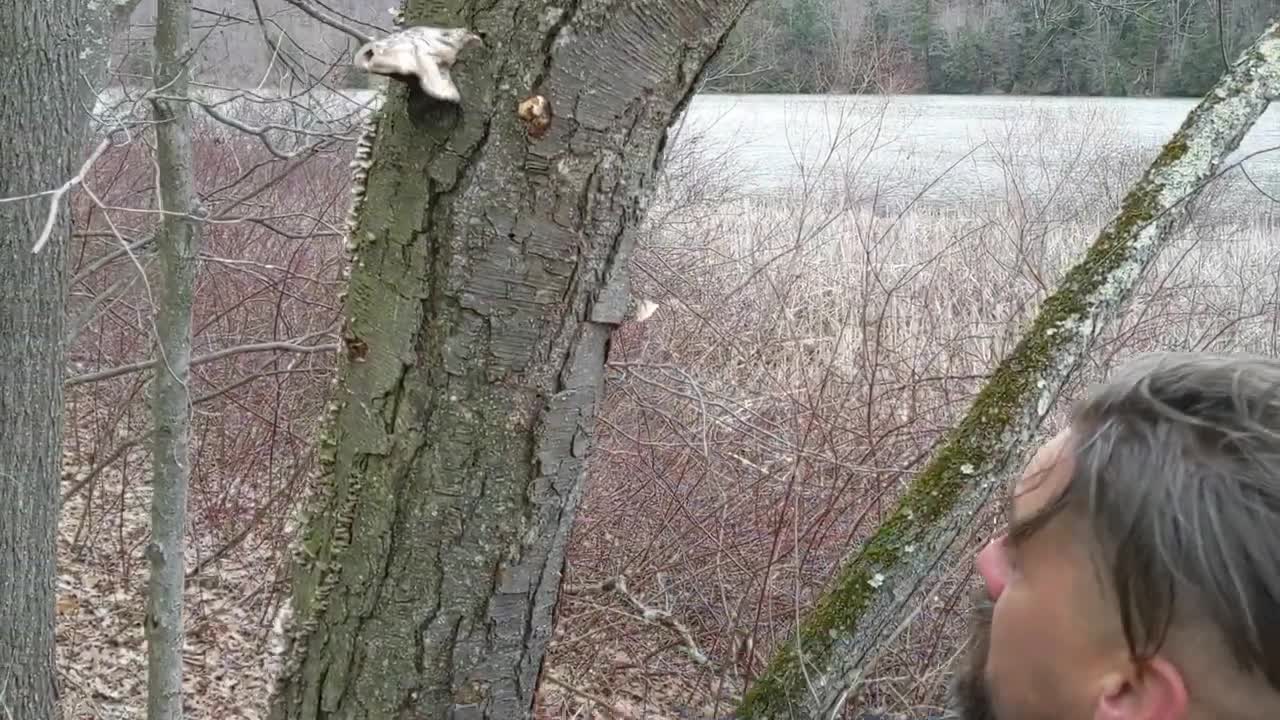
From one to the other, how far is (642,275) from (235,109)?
19.8 feet

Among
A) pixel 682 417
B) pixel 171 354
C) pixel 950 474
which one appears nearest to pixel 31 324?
pixel 171 354

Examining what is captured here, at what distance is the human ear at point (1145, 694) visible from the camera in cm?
74

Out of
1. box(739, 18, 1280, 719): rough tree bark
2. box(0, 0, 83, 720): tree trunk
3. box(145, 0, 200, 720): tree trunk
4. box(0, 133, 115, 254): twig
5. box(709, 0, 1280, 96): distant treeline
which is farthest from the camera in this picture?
box(709, 0, 1280, 96): distant treeline

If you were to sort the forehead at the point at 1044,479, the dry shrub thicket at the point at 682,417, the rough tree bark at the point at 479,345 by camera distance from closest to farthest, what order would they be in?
the forehead at the point at 1044,479
the rough tree bark at the point at 479,345
the dry shrub thicket at the point at 682,417

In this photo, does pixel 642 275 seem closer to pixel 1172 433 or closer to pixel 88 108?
pixel 88 108

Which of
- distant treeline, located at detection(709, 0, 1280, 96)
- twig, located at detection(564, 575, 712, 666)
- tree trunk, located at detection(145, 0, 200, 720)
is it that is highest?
distant treeline, located at detection(709, 0, 1280, 96)

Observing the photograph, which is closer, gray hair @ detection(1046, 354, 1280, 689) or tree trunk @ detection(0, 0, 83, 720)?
gray hair @ detection(1046, 354, 1280, 689)

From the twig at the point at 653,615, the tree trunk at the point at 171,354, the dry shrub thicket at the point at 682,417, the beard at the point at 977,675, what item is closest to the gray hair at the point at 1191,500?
the beard at the point at 977,675

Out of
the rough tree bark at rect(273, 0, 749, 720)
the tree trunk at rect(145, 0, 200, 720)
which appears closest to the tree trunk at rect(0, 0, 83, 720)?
the tree trunk at rect(145, 0, 200, 720)

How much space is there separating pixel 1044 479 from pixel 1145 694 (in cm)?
20

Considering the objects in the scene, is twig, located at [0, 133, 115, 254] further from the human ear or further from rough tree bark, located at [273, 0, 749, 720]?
the human ear

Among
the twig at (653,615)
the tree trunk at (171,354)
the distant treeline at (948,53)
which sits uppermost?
the distant treeline at (948,53)

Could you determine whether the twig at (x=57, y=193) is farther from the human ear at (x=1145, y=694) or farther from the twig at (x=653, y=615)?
the twig at (x=653, y=615)

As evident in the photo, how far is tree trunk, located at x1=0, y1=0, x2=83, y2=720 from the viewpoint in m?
2.35
